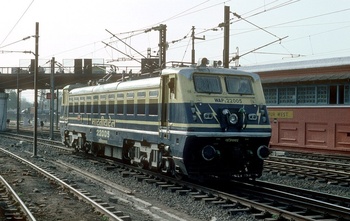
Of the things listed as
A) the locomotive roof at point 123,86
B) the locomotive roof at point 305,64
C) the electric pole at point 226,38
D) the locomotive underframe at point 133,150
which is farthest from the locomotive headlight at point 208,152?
the locomotive roof at point 305,64

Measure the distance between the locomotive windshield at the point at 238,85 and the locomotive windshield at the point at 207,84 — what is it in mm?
334

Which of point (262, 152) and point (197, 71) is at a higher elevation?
point (197, 71)

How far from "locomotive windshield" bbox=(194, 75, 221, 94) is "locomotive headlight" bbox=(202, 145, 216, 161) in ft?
5.47

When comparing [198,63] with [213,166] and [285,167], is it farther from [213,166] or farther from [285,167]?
[285,167]

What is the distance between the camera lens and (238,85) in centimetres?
1419

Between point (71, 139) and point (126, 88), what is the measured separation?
8458 millimetres

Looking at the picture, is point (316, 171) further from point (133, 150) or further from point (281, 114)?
point (281, 114)

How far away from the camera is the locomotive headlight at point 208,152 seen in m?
12.8

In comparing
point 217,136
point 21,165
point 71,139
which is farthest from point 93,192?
point 71,139

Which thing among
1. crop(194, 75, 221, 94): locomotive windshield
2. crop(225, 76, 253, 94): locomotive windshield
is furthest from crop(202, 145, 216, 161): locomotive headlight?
crop(225, 76, 253, 94): locomotive windshield

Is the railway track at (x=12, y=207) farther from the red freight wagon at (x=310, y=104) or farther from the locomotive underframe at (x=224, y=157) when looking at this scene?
the red freight wagon at (x=310, y=104)

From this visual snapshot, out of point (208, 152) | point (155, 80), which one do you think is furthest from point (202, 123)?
point (155, 80)

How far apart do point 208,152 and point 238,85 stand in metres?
2.50

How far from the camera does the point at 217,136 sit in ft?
42.8
